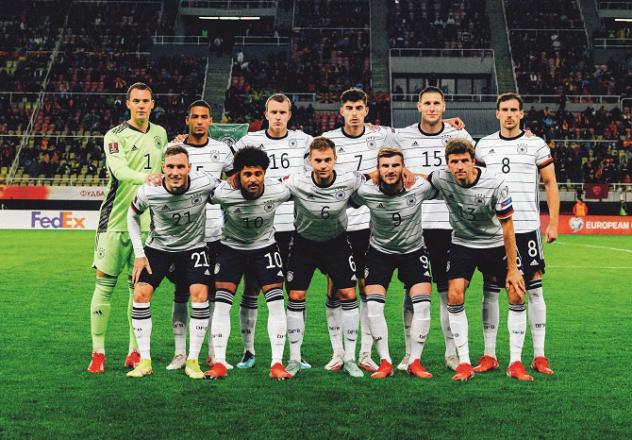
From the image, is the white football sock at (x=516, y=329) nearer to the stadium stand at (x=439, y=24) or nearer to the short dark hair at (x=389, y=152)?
the short dark hair at (x=389, y=152)

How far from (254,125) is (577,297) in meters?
20.3

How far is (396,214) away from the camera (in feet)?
22.2

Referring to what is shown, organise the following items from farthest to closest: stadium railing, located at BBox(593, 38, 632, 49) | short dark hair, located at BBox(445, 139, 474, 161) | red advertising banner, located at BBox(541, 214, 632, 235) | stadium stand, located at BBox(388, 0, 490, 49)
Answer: stadium stand, located at BBox(388, 0, 490, 49)
stadium railing, located at BBox(593, 38, 632, 49)
red advertising banner, located at BBox(541, 214, 632, 235)
short dark hair, located at BBox(445, 139, 474, 161)

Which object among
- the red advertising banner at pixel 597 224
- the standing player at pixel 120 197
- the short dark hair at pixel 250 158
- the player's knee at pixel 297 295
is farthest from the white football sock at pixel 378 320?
the red advertising banner at pixel 597 224

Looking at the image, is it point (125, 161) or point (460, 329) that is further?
point (125, 161)

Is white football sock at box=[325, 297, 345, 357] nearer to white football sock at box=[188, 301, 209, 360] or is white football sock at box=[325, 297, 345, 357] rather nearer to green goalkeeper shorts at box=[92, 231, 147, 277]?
white football sock at box=[188, 301, 209, 360]

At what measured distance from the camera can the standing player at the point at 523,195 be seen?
6.94m

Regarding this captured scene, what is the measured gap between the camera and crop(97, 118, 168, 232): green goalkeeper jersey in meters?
7.09

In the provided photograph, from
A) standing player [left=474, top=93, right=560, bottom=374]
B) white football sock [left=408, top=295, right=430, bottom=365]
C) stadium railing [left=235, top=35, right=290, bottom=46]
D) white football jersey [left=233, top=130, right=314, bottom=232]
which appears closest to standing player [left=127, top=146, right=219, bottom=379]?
white football jersey [left=233, top=130, right=314, bottom=232]

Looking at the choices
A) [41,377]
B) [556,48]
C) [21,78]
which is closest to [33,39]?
[21,78]

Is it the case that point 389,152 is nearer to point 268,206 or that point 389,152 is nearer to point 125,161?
point 268,206

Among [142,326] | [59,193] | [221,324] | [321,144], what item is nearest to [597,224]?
[59,193]

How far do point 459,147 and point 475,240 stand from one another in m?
0.83

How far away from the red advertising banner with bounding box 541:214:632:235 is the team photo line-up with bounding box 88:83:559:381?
2049 cm
